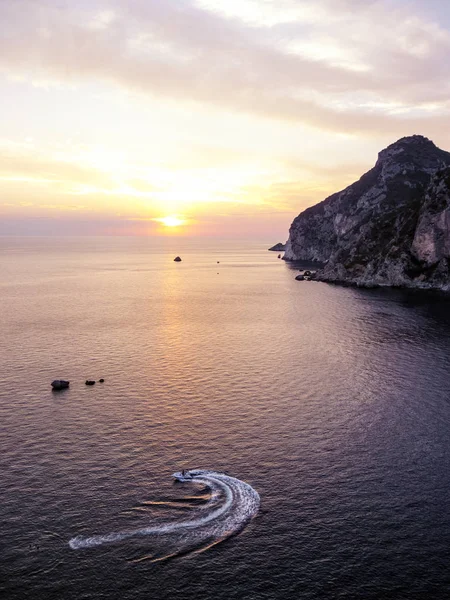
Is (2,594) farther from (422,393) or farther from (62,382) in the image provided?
(422,393)

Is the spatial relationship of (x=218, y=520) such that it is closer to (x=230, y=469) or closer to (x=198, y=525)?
(x=198, y=525)

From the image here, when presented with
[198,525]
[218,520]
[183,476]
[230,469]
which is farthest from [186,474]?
[198,525]

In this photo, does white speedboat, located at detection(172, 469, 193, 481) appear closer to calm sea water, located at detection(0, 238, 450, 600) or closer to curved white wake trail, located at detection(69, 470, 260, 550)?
curved white wake trail, located at detection(69, 470, 260, 550)

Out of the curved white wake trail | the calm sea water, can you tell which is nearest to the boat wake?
the curved white wake trail

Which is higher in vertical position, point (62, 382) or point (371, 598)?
point (62, 382)

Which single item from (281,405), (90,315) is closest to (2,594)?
(281,405)
